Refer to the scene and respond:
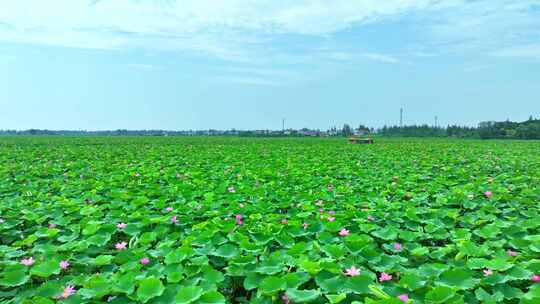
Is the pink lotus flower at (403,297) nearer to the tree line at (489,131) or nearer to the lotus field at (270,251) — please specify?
the lotus field at (270,251)

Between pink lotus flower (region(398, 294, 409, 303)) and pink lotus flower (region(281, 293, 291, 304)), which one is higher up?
pink lotus flower (region(398, 294, 409, 303))

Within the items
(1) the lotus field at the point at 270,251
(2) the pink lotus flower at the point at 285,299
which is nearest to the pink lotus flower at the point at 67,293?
(1) the lotus field at the point at 270,251

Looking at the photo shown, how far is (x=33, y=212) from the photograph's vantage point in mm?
3354

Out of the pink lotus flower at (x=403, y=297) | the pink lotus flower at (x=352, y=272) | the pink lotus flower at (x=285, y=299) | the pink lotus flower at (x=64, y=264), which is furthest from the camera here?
the pink lotus flower at (x=64, y=264)

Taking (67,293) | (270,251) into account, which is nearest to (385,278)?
(270,251)

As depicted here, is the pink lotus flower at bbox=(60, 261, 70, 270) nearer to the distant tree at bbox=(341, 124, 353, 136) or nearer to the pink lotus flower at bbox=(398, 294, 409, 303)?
the pink lotus flower at bbox=(398, 294, 409, 303)

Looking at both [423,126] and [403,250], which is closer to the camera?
[403,250]

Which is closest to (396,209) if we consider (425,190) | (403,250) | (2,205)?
(403,250)

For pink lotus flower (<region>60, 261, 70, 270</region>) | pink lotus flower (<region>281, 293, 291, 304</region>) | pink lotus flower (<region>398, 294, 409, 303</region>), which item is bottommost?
pink lotus flower (<region>281, 293, 291, 304</region>)

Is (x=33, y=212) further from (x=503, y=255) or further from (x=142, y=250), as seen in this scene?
(x=503, y=255)

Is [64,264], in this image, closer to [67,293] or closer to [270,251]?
[67,293]

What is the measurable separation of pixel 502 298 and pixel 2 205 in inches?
167

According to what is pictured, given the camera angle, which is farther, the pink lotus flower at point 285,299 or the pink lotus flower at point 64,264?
the pink lotus flower at point 64,264

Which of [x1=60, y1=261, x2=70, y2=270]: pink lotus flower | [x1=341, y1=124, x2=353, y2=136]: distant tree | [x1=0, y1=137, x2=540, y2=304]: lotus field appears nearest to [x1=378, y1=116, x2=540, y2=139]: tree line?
[x1=341, y1=124, x2=353, y2=136]: distant tree
